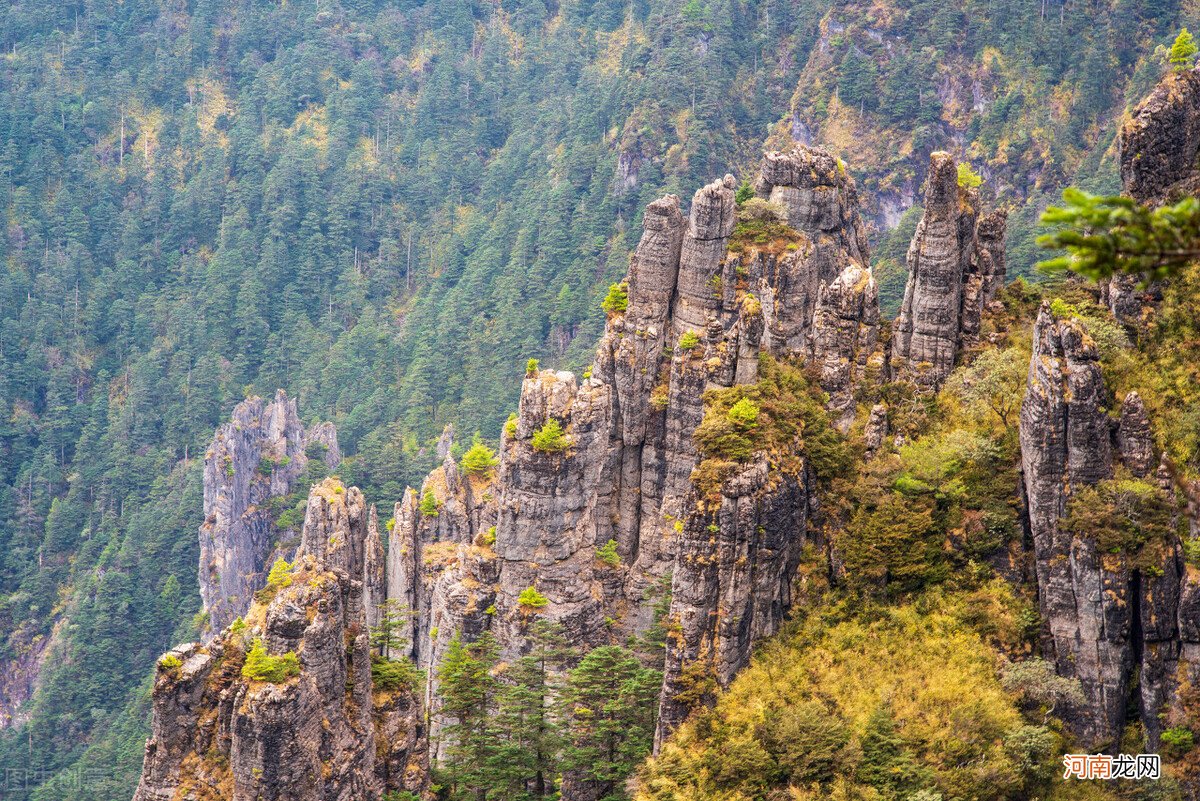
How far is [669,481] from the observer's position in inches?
2188

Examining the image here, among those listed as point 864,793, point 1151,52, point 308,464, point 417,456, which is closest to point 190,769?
point 864,793

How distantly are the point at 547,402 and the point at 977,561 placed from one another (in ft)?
60.2

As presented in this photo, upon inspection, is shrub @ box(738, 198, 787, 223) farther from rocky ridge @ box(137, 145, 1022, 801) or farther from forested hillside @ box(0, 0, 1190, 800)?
forested hillside @ box(0, 0, 1190, 800)

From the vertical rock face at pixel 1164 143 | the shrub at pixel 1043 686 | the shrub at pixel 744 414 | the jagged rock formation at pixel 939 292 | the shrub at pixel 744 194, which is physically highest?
the shrub at pixel 744 194

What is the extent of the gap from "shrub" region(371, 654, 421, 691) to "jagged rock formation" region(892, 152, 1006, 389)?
18782 mm

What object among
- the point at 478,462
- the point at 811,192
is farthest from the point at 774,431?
the point at 478,462

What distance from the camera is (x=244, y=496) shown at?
133 m

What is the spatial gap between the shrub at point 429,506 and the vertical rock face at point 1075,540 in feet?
117

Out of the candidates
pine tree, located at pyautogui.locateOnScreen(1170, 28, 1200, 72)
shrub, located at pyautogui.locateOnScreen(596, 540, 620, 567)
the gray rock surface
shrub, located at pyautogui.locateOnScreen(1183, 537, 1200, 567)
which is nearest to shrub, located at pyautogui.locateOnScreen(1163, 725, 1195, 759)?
the gray rock surface

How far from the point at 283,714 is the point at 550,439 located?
55.8ft

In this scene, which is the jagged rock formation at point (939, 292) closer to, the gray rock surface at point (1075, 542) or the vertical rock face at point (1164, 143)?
the vertical rock face at point (1164, 143)

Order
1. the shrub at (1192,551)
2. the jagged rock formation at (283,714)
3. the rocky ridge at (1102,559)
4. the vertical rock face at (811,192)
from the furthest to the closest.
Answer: the vertical rock face at (811,192)
the jagged rock formation at (283,714)
the rocky ridge at (1102,559)
the shrub at (1192,551)

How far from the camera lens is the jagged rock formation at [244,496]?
126500mm

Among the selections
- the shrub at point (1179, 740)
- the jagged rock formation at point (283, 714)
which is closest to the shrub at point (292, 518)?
the jagged rock formation at point (283, 714)
